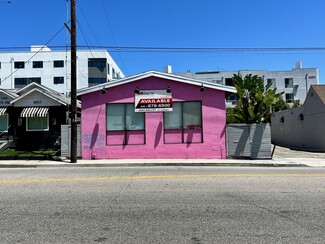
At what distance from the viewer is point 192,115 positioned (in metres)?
19.5

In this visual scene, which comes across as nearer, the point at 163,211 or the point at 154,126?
the point at 163,211

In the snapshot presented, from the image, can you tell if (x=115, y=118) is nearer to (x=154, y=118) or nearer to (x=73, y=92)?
(x=154, y=118)

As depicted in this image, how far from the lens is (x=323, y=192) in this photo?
8719mm

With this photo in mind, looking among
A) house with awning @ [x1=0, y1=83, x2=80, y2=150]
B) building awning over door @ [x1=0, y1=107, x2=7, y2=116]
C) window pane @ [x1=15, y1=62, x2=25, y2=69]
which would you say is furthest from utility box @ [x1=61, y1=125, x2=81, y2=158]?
window pane @ [x1=15, y1=62, x2=25, y2=69]

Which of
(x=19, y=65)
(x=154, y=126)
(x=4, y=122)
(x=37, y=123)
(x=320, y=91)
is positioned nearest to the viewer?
(x=154, y=126)

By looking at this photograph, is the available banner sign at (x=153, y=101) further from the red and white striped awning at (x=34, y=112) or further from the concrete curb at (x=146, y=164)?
the red and white striped awning at (x=34, y=112)

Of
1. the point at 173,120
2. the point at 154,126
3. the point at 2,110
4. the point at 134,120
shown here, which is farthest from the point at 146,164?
the point at 2,110

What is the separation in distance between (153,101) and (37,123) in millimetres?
8811

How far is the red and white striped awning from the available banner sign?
22.2 ft

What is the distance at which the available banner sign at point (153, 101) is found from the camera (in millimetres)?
19359

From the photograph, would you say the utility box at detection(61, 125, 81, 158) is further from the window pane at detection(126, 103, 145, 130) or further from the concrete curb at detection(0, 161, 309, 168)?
the window pane at detection(126, 103, 145, 130)

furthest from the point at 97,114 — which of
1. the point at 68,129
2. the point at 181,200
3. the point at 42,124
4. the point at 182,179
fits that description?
the point at 181,200

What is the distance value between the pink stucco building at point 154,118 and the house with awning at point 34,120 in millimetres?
4170

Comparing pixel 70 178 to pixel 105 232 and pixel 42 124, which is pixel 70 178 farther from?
pixel 42 124
